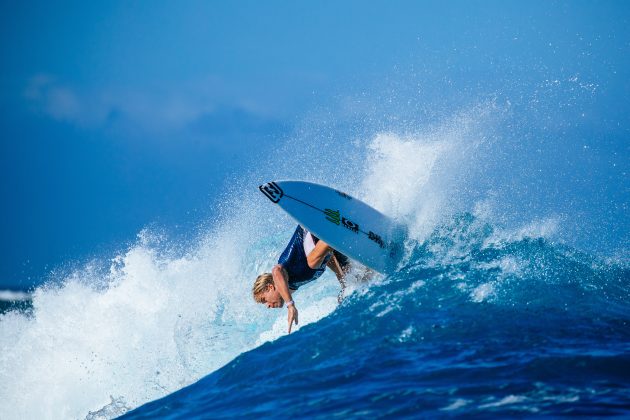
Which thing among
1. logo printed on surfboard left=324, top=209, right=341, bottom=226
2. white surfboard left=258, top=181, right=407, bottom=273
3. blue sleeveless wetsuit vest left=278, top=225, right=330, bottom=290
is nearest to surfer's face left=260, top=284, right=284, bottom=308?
blue sleeveless wetsuit vest left=278, top=225, right=330, bottom=290

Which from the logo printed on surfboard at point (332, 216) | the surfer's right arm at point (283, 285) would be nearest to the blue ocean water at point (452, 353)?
the surfer's right arm at point (283, 285)

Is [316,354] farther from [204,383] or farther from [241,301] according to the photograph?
[241,301]

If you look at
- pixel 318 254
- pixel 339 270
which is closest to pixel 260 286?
pixel 318 254

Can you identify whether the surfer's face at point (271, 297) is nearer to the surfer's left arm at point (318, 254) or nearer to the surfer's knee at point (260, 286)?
the surfer's knee at point (260, 286)

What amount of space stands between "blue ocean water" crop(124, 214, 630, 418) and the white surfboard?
425 millimetres

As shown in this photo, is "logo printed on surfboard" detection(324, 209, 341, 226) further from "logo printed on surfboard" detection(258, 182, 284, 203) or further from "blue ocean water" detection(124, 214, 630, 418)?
"blue ocean water" detection(124, 214, 630, 418)

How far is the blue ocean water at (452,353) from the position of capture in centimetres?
370

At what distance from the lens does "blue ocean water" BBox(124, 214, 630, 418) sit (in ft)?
12.1

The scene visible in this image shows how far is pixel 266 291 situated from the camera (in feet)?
22.9

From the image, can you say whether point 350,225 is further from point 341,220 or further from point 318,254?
point 318,254

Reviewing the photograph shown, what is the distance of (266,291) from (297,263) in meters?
0.68

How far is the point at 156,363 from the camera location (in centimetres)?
788

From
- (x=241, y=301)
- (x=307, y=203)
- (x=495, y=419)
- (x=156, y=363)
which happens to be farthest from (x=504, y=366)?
(x=241, y=301)

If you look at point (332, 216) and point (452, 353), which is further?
point (332, 216)
